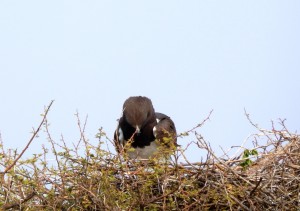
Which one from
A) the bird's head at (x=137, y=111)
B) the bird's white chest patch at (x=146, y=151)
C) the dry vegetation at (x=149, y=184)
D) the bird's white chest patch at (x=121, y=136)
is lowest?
the dry vegetation at (x=149, y=184)

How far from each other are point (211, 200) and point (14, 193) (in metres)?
2.04

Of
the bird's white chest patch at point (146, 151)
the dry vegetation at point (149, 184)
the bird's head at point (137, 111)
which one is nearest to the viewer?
the dry vegetation at point (149, 184)

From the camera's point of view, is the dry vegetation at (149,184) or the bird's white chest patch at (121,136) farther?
the bird's white chest patch at (121,136)

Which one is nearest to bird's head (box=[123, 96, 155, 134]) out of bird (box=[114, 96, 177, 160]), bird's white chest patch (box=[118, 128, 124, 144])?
bird (box=[114, 96, 177, 160])

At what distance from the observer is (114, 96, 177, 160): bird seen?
765cm

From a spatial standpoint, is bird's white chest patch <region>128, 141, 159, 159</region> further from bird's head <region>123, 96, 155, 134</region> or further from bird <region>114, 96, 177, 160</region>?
bird's head <region>123, 96, 155, 134</region>

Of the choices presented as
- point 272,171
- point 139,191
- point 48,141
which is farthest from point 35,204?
point 272,171

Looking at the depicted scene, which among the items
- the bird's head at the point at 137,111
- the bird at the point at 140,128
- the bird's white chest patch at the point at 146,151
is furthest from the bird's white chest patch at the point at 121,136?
the bird's head at the point at 137,111

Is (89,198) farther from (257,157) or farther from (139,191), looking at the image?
(257,157)

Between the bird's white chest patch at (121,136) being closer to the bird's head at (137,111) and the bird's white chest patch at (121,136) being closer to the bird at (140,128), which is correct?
the bird at (140,128)

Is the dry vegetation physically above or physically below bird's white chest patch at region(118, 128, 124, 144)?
below

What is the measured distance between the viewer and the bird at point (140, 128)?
25.1 ft

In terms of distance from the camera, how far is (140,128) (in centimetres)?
767

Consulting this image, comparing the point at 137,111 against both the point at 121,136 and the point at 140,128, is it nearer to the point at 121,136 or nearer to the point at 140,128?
the point at 140,128
